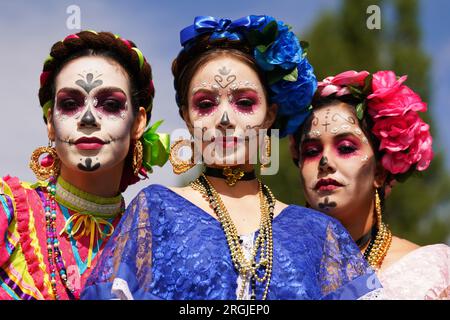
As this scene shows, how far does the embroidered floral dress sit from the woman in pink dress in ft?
4.29

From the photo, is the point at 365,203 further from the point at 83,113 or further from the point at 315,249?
the point at 83,113

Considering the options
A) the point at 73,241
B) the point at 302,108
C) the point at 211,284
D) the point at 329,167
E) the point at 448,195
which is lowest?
the point at 211,284

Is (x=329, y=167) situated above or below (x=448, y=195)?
below

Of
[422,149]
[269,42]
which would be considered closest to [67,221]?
[269,42]

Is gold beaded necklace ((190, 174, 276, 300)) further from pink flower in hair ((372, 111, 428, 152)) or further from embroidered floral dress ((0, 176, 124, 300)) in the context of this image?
pink flower in hair ((372, 111, 428, 152))

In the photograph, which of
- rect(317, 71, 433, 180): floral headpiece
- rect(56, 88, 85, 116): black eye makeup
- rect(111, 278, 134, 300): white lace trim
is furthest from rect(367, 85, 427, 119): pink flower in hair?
rect(111, 278, 134, 300): white lace trim

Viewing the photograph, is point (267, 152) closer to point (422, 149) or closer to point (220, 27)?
point (220, 27)

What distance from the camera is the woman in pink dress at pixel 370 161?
4.64 meters

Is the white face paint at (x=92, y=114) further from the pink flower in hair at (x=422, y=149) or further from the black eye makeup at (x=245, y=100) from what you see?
the pink flower in hair at (x=422, y=149)

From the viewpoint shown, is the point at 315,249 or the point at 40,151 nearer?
the point at 315,249

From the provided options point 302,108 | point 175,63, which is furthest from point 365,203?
point 175,63

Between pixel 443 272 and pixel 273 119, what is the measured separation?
1.47 metres

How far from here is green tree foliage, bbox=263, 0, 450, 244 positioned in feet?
53.4

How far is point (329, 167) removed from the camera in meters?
4.71
